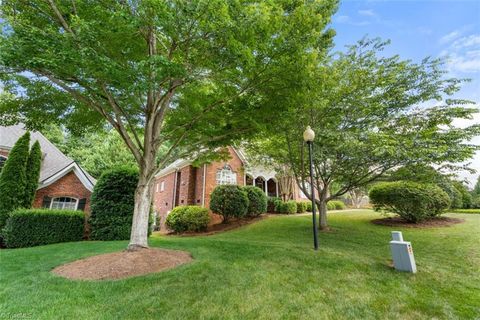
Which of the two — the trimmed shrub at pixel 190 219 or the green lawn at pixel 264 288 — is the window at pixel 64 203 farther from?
the green lawn at pixel 264 288

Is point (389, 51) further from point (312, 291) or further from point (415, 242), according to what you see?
point (312, 291)

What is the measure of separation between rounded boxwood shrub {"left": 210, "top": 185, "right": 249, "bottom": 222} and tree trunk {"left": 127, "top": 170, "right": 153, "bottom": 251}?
7192 mm

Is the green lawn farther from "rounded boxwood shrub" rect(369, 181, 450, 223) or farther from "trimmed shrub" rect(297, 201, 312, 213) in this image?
"trimmed shrub" rect(297, 201, 312, 213)

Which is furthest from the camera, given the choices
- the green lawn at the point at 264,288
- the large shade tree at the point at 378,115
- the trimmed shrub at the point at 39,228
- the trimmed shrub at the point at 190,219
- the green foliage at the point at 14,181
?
the trimmed shrub at the point at 190,219

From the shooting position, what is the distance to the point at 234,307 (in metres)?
3.57

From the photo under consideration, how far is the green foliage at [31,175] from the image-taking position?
35.4 feet

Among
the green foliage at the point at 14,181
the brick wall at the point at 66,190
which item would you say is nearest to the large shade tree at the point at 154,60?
the green foliage at the point at 14,181

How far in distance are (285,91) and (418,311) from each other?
5113 mm

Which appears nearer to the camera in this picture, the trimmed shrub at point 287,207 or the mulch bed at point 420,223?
the mulch bed at point 420,223

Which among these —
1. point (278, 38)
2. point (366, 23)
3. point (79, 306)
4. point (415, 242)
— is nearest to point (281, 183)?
point (415, 242)

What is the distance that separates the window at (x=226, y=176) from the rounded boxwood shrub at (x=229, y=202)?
256cm

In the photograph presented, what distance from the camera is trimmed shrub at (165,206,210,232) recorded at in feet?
42.6

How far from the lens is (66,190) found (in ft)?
42.9

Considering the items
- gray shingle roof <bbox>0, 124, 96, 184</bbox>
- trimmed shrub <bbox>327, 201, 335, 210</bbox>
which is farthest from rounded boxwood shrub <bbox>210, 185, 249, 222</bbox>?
trimmed shrub <bbox>327, 201, 335, 210</bbox>
